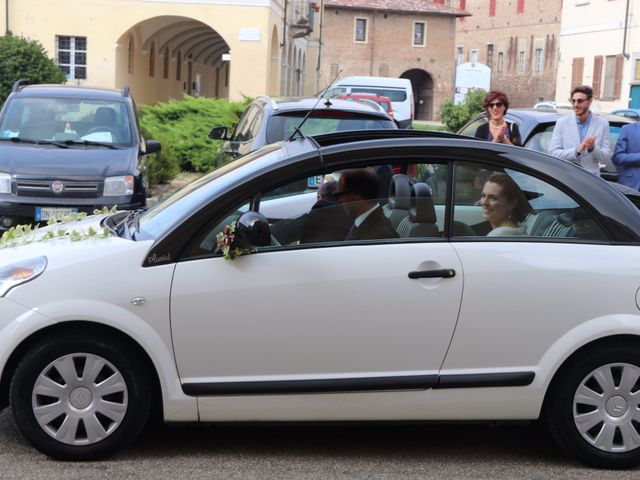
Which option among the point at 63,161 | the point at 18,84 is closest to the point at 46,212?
the point at 63,161

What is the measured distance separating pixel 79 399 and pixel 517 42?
238 ft

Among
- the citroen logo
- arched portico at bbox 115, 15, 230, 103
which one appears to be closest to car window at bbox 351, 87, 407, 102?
arched portico at bbox 115, 15, 230, 103

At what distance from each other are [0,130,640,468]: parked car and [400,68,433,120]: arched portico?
70.9 meters

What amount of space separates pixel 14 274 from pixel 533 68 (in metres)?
70.0

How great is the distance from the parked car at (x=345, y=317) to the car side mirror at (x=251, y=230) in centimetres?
1

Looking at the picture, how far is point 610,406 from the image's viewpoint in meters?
4.93

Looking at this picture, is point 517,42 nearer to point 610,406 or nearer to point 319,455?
point 610,406

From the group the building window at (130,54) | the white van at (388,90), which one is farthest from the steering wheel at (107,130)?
the building window at (130,54)

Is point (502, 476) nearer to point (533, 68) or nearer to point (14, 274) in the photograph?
point (14, 274)

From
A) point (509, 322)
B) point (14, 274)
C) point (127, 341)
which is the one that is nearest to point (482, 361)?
point (509, 322)

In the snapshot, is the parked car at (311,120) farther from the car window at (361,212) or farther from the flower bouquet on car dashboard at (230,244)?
the flower bouquet on car dashboard at (230,244)

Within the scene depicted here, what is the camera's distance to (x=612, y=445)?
4953mm

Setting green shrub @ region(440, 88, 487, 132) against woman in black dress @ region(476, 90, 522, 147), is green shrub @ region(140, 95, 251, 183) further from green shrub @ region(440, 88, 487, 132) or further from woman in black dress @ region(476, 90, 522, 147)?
green shrub @ region(440, 88, 487, 132)

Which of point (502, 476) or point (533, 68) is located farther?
point (533, 68)
